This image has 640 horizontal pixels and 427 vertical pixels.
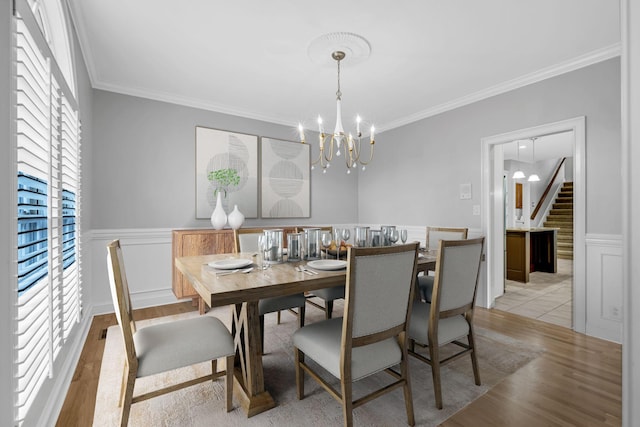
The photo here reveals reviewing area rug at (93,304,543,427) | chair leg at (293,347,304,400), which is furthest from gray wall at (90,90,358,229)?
chair leg at (293,347,304,400)

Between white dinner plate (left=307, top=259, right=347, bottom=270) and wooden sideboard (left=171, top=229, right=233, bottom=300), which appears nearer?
white dinner plate (left=307, top=259, right=347, bottom=270)

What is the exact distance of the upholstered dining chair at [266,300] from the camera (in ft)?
7.21

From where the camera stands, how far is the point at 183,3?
2.01m

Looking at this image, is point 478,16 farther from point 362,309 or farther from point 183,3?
point 362,309

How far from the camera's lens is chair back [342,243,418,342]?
1.35 meters

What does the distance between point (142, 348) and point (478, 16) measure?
2980 millimetres

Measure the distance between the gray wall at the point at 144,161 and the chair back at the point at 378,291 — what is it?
2.96m

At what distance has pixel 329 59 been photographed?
8.77ft

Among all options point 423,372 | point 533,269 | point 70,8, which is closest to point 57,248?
point 70,8

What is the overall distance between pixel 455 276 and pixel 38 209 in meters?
2.22

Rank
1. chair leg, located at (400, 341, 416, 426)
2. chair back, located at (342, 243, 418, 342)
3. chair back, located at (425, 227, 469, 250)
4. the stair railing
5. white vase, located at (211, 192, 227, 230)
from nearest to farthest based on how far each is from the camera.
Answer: chair back, located at (342, 243, 418, 342)
chair leg, located at (400, 341, 416, 426)
chair back, located at (425, 227, 469, 250)
white vase, located at (211, 192, 227, 230)
the stair railing

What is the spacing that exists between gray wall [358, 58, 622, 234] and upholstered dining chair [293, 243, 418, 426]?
2391mm

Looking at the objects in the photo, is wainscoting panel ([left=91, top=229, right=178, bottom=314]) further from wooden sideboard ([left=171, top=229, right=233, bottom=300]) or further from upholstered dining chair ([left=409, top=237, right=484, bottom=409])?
upholstered dining chair ([left=409, top=237, right=484, bottom=409])

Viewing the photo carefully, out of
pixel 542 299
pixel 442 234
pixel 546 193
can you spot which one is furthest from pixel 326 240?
pixel 546 193
